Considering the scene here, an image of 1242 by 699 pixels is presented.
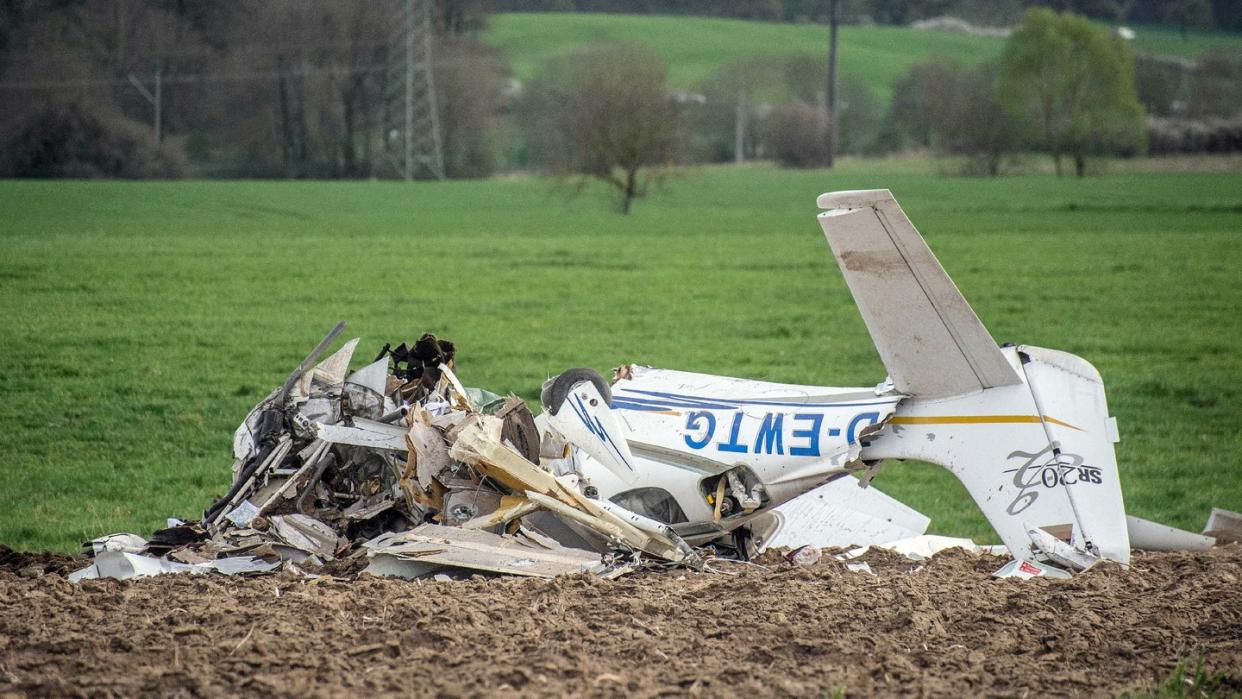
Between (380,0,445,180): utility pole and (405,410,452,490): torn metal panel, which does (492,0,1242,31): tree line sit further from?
(405,410,452,490): torn metal panel

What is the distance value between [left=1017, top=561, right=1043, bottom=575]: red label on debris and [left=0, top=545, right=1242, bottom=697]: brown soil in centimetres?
23

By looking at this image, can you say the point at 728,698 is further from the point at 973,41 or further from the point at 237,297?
the point at 973,41

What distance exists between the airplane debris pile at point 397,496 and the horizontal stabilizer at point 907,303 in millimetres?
1322

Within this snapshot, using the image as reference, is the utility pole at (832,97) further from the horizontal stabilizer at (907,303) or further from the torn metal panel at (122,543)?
the torn metal panel at (122,543)

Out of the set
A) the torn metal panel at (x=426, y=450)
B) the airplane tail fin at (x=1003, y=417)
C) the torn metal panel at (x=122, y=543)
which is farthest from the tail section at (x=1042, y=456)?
the torn metal panel at (x=122, y=543)

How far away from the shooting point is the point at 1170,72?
63.5 metres

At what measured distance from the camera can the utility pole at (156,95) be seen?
47.7ft

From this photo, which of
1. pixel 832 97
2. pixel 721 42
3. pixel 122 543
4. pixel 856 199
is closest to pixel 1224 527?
pixel 856 199

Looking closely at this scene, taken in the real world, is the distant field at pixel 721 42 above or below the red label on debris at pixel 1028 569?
above

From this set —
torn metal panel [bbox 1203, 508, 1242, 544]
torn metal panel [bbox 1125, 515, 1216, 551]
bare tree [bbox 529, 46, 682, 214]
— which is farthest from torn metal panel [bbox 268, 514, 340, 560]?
bare tree [bbox 529, 46, 682, 214]

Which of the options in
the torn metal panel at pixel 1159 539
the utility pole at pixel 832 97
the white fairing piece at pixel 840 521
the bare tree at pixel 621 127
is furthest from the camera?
the utility pole at pixel 832 97

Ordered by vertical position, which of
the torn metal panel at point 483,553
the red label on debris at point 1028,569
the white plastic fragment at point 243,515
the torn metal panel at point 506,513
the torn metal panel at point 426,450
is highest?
the torn metal panel at point 426,450

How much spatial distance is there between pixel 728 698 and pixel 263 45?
73.3 feet

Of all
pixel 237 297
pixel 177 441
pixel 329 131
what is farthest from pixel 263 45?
pixel 177 441
